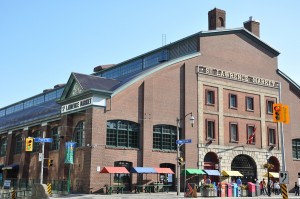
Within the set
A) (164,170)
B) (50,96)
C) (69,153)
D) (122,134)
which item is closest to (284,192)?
(164,170)

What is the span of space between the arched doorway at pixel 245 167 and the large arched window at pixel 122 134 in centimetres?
1319

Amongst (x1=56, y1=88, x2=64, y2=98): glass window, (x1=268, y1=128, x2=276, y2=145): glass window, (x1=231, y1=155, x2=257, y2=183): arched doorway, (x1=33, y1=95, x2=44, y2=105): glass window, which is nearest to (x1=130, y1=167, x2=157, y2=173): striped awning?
(x1=231, y1=155, x2=257, y2=183): arched doorway

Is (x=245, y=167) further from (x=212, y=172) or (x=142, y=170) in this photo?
(x=142, y=170)

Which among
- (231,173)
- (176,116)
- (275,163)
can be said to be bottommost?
(231,173)

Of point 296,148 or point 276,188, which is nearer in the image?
point 276,188

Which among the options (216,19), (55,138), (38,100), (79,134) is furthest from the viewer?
(38,100)

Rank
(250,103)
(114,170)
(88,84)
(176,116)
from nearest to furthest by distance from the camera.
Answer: (114,170) → (88,84) → (176,116) → (250,103)

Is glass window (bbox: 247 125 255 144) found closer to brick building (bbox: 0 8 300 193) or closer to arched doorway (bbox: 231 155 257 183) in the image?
brick building (bbox: 0 8 300 193)

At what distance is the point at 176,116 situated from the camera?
46.6 meters

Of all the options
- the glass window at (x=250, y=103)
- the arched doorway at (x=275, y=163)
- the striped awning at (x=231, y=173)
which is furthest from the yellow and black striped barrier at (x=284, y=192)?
the arched doorway at (x=275, y=163)

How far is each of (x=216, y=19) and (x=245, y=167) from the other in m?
18.5

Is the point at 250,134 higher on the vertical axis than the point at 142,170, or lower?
higher

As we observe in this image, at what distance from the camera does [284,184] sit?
22031 mm

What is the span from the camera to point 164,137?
151 feet
